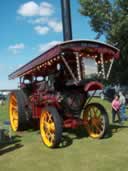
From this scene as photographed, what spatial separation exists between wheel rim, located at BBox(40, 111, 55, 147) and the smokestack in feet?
12.7

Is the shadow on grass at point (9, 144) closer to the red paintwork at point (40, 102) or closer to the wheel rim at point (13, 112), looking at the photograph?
the red paintwork at point (40, 102)

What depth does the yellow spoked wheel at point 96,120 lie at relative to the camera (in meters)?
10.7

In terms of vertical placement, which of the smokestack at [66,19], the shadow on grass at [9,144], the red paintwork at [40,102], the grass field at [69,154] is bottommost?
the grass field at [69,154]

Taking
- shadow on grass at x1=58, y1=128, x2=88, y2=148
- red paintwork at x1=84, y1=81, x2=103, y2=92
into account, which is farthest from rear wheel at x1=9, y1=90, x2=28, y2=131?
red paintwork at x1=84, y1=81, x2=103, y2=92

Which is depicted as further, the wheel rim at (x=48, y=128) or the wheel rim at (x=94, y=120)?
the wheel rim at (x=94, y=120)

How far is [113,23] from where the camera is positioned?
3091 cm

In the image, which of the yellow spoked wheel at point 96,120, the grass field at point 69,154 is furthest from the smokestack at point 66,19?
the grass field at point 69,154

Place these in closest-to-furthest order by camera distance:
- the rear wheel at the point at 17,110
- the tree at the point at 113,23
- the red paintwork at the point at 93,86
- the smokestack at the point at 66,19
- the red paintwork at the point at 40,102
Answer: the red paintwork at the point at 93,86, the red paintwork at the point at 40,102, the rear wheel at the point at 17,110, the smokestack at the point at 66,19, the tree at the point at 113,23

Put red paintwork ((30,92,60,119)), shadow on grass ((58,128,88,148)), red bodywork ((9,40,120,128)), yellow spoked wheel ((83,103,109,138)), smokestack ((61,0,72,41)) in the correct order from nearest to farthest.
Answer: red bodywork ((9,40,120,128)), shadow on grass ((58,128,88,148)), red paintwork ((30,92,60,119)), yellow spoked wheel ((83,103,109,138)), smokestack ((61,0,72,41))

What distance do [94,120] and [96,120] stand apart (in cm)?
8

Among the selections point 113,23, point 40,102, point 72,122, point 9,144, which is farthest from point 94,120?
point 113,23

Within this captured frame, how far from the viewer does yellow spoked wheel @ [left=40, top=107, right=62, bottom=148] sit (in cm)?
950

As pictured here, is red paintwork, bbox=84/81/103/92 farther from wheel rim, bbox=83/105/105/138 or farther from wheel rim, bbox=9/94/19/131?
wheel rim, bbox=9/94/19/131

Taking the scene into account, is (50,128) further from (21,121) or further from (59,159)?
(21,121)
